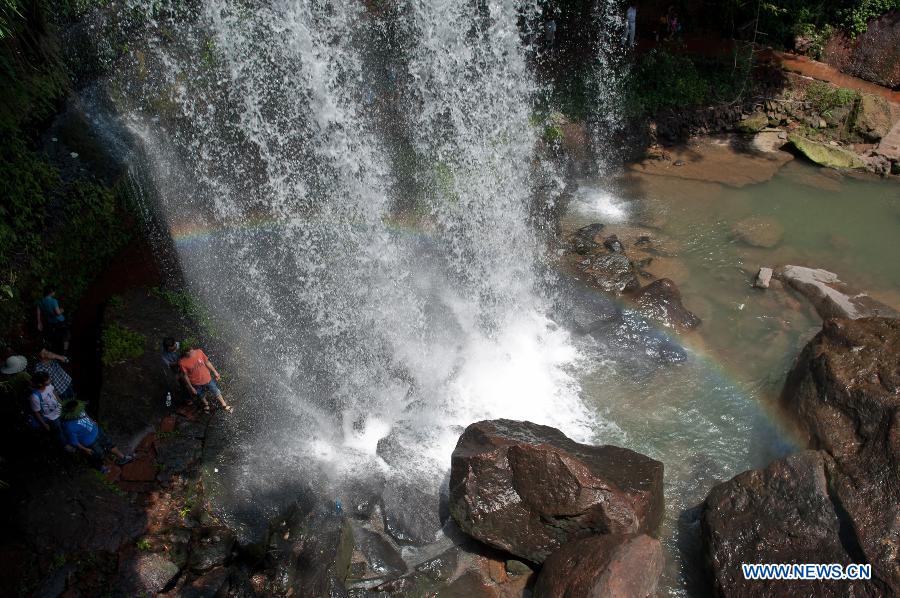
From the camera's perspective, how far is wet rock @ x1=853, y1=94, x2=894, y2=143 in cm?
1561

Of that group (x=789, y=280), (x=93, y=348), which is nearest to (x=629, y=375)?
(x=789, y=280)

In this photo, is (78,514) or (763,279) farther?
(763,279)

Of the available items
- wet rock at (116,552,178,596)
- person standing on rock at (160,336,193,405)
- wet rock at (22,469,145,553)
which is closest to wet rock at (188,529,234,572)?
wet rock at (116,552,178,596)

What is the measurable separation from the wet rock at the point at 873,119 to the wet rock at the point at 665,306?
9009 mm

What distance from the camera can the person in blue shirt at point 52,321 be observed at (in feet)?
27.3

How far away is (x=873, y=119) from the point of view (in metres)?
15.7

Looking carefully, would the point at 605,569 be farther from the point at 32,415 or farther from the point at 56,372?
the point at 56,372

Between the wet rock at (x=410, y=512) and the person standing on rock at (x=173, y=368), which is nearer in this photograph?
the wet rock at (x=410, y=512)

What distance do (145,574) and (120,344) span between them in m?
3.74

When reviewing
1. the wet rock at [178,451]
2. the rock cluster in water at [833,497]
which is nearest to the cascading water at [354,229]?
the wet rock at [178,451]

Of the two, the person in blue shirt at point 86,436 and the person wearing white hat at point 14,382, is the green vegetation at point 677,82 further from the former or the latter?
the person wearing white hat at point 14,382

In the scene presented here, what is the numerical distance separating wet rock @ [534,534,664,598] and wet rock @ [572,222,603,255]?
7.05 metres

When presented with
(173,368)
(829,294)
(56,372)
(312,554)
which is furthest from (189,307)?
(829,294)

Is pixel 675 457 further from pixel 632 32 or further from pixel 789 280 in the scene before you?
pixel 632 32
